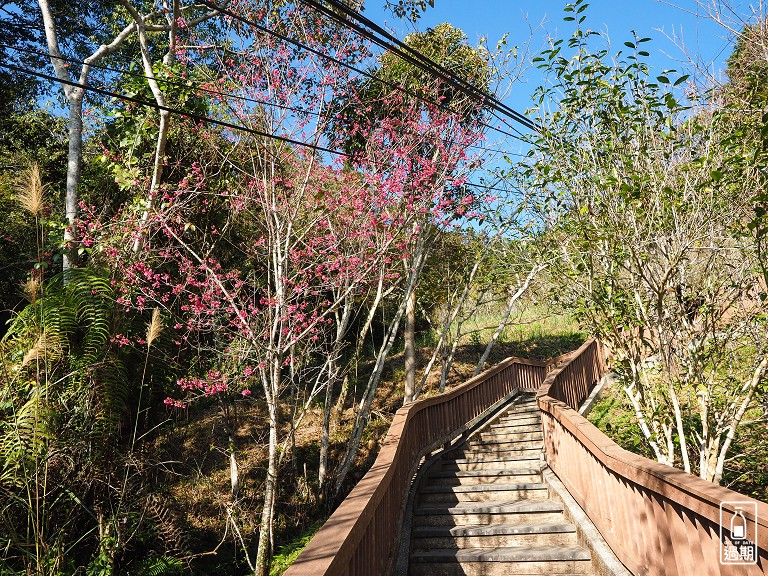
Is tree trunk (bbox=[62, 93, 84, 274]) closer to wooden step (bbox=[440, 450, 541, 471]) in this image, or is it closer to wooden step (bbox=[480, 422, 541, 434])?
wooden step (bbox=[440, 450, 541, 471])

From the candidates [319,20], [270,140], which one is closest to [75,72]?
[319,20]

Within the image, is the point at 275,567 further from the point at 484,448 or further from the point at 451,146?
the point at 451,146

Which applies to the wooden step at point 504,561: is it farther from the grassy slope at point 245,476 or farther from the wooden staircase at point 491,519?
the grassy slope at point 245,476

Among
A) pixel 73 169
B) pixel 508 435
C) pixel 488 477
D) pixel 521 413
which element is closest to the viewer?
pixel 488 477

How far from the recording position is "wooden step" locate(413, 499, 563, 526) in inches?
242

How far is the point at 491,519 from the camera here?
6.29 metres

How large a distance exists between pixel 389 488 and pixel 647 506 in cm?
218

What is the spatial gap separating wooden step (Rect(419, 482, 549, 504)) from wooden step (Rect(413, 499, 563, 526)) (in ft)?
1.02

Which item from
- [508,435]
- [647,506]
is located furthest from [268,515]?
[508,435]

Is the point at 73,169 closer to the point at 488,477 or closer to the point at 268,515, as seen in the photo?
the point at 268,515

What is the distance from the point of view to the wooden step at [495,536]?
18.0 ft

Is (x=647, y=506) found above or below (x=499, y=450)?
above

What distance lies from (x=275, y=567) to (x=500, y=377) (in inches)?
255

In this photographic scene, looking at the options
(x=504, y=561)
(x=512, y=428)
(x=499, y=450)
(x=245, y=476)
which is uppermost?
(x=512, y=428)
